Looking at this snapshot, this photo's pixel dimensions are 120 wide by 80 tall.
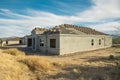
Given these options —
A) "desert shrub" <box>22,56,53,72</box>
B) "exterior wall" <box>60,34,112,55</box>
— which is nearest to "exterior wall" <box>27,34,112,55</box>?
"exterior wall" <box>60,34,112,55</box>

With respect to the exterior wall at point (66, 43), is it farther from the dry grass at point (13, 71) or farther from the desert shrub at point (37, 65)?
the dry grass at point (13, 71)

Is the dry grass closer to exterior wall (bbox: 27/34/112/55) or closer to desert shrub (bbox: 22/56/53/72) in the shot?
desert shrub (bbox: 22/56/53/72)

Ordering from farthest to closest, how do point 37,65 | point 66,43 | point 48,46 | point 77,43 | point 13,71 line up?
point 77,43 → point 48,46 → point 66,43 → point 37,65 → point 13,71

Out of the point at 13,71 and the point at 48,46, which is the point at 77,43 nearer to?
the point at 48,46

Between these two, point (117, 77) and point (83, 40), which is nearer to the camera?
point (117, 77)

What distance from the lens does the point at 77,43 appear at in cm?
2886

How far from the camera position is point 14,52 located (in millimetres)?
21734

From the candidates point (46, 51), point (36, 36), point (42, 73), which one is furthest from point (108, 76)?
point (36, 36)

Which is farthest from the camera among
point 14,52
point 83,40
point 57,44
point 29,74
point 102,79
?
point 83,40

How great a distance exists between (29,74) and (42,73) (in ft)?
3.13

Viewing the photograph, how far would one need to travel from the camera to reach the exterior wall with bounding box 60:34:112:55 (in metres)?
26.1

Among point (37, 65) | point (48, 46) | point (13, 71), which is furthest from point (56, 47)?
point (13, 71)

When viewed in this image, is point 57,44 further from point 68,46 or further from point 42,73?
point 42,73

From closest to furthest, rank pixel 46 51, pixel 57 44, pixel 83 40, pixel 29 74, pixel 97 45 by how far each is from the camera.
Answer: pixel 29 74 → pixel 57 44 → pixel 46 51 → pixel 83 40 → pixel 97 45
